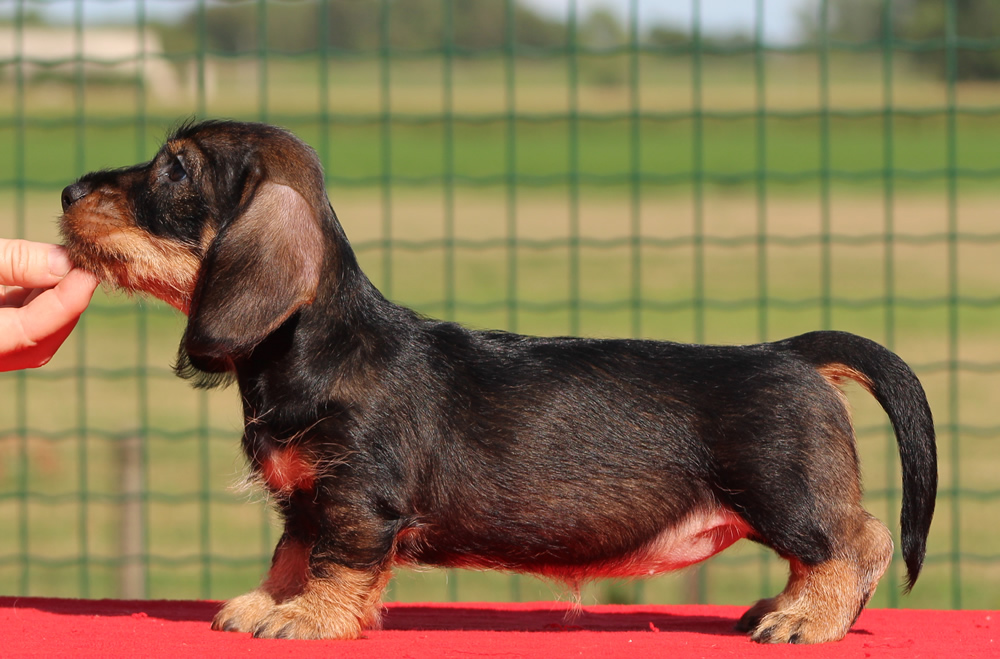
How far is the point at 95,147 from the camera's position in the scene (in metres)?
31.3

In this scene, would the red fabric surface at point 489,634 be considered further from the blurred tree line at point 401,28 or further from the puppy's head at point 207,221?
the blurred tree line at point 401,28

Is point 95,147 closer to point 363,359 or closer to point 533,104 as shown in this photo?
point 533,104

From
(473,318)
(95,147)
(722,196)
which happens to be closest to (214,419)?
(473,318)

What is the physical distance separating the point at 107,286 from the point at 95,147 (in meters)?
29.3

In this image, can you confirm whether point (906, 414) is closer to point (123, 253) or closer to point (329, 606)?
point (329, 606)

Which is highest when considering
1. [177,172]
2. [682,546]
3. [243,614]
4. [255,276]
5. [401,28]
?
[401,28]

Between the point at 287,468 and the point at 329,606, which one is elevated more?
the point at 287,468

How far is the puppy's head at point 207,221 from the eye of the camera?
344 cm

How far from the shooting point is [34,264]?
12.1 feet

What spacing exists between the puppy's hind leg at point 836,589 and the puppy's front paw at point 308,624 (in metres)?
1.12

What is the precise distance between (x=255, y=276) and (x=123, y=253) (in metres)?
0.47

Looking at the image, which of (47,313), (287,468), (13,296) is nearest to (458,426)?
(287,468)

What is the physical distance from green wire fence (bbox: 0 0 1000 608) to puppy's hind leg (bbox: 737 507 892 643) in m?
0.74

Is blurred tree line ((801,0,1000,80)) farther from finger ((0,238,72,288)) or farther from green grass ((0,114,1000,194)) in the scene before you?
green grass ((0,114,1000,194))
